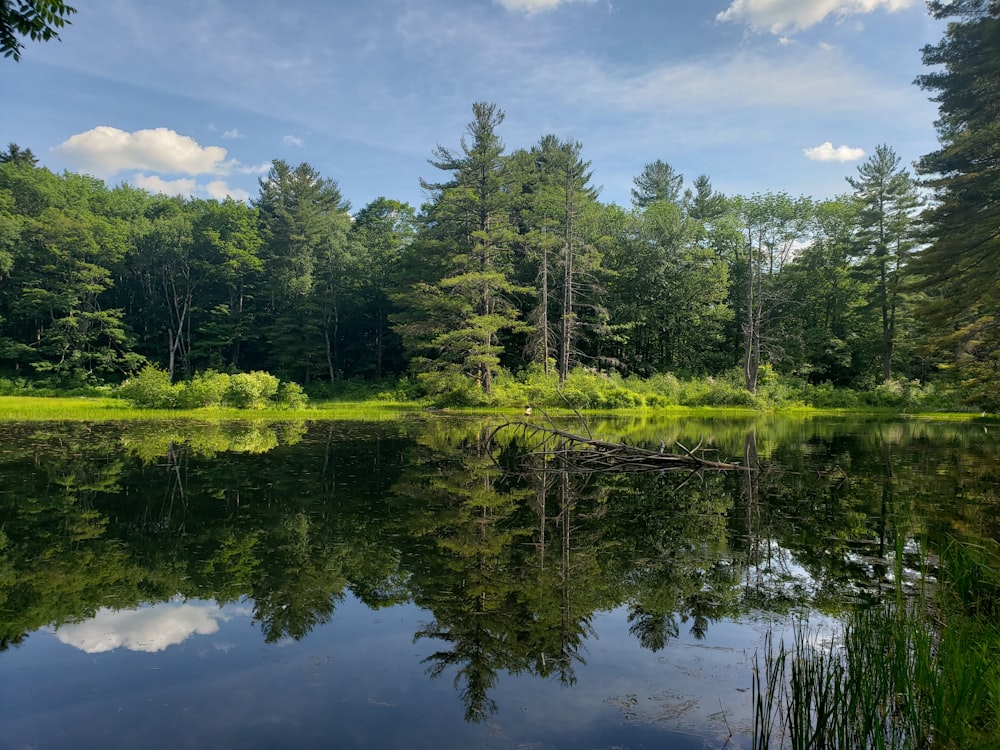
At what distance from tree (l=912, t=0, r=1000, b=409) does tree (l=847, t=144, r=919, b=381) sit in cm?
1411

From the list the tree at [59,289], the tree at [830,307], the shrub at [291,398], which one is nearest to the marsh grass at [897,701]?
the shrub at [291,398]

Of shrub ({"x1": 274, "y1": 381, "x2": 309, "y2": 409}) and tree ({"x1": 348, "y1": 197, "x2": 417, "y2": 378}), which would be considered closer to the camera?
shrub ({"x1": 274, "y1": 381, "x2": 309, "y2": 409})

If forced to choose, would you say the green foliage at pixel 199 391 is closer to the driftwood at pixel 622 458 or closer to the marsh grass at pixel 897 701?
the driftwood at pixel 622 458

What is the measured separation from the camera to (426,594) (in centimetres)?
585

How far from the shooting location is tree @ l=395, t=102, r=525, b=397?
31766mm

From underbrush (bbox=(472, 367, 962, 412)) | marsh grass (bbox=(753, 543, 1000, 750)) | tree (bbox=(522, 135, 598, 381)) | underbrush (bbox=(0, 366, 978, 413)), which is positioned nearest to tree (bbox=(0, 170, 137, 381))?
underbrush (bbox=(0, 366, 978, 413))

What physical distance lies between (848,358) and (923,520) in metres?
36.4

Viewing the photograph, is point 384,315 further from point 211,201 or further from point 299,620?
point 299,620

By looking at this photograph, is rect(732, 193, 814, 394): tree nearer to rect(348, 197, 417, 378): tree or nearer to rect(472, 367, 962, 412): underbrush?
rect(472, 367, 962, 412): underbrush

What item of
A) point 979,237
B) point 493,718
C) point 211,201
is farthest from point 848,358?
point 211,201

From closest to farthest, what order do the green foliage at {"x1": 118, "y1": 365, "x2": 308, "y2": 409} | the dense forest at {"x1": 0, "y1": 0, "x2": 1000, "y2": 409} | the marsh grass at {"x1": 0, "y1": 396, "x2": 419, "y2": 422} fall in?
the marsh grass at {"x1": 0, "y1": 396, "x2": 419, "y2": 422} < the green foliage at {"x1": 118, "y1": 365, "x2": 308, "y2": 409} < the dense forest at {"x1": 0, "y1": 0, "x2": 1000, "y2": 409}

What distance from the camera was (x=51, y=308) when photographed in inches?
1647

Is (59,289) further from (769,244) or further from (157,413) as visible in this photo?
(769,244)

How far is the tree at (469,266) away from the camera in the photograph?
3177 cm
